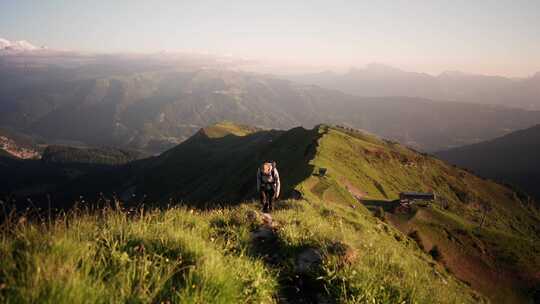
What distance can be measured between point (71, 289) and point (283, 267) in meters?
3.78

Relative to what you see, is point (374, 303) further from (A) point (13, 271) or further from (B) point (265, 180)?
(B) point (265, 180)

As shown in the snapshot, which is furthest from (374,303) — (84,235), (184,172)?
(184,172)

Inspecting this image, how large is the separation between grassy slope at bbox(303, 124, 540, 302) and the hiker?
27971 millimetres

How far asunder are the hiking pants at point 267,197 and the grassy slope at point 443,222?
28.8m

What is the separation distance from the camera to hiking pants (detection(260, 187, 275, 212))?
521 inches

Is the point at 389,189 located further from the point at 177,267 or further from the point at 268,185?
the point at 177,267

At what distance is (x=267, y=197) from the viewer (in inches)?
546

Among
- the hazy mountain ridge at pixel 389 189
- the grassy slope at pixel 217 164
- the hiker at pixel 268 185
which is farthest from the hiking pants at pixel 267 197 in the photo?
the grassy slope at pixel 217 164

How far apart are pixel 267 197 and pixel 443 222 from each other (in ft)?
193

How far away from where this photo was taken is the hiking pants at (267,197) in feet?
43.4

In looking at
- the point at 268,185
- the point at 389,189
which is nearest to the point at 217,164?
the point at 389,189

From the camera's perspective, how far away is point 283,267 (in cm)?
623

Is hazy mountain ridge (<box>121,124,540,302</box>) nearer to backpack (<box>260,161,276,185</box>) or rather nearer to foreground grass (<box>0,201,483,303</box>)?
foreground grass (<box>0,201,483,303</box>)

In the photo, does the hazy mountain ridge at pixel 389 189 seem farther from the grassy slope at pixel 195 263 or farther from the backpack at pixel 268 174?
the backpack at pixel 268 174
